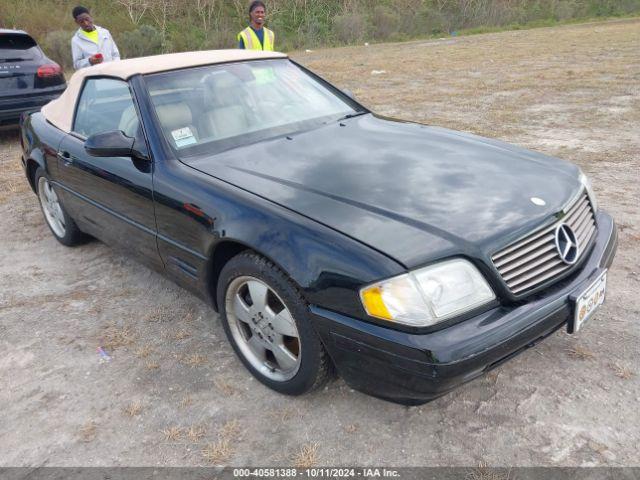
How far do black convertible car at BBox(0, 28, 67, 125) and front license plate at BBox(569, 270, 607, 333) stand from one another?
277 inches

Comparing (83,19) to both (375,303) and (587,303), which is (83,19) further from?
(587,303)

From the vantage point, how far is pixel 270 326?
2428 millimetres

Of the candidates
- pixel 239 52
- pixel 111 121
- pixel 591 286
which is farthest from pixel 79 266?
pixel 591 286

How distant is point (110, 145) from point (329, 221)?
1.39m

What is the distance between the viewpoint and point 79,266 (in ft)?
12.9

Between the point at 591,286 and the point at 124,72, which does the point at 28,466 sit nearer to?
the point at 124,72

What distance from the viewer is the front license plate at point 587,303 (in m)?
2.13

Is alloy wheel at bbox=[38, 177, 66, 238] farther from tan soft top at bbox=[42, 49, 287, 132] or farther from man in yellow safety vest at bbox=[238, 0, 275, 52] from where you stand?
man in yellow safety vest at bbox=[238, 0, 275, 52]

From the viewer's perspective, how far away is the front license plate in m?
2.13

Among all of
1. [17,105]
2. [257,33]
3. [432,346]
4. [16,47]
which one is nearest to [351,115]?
[432,346]

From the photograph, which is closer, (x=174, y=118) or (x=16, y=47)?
(x=174, y=118)

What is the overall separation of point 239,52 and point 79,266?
192cm

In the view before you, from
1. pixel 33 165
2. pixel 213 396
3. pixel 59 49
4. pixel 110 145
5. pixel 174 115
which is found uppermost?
pixel 174 115

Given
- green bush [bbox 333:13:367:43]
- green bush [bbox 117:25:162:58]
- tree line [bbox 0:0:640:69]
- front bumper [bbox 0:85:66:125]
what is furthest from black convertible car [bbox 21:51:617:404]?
green bush [bbox 333:13:367:43]
